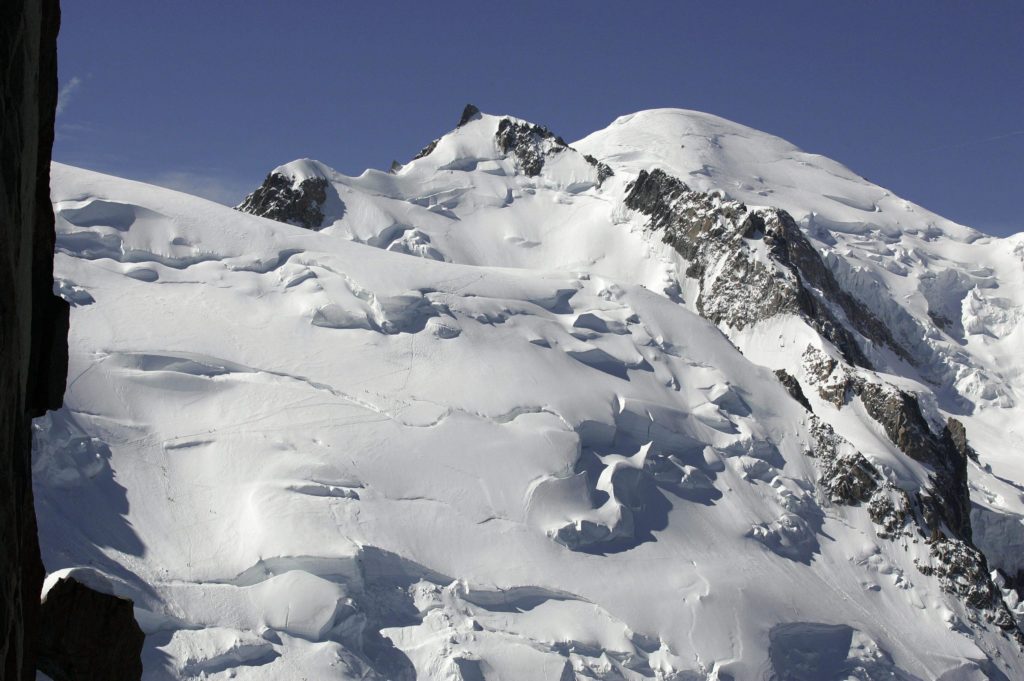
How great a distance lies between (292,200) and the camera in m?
78.6

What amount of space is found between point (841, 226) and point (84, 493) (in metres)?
97.9

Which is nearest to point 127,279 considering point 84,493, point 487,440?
point 84,493

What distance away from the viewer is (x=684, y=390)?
54188 millimetres

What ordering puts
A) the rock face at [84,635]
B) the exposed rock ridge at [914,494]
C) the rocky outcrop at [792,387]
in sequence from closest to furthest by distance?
the rock face at [84,635] < the exposed rock ridge at [914,494] < the rocky outcrop at [792,387]

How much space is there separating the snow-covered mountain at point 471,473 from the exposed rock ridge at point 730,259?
18.6 inches

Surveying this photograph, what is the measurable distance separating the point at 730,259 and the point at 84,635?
70525 millimetres

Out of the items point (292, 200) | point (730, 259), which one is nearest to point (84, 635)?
point (730, 259)

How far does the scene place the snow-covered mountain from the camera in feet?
118

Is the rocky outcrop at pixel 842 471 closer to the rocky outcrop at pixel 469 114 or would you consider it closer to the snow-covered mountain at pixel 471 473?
the snow-covered mountain at pixel 471 473

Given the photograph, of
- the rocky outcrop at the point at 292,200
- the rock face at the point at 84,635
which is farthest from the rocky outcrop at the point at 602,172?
the rock face at the point at 84,635

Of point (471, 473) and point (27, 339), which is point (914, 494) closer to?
point (471, 473)

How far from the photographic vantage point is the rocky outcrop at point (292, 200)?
253ft

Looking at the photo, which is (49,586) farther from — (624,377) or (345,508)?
(624,377)

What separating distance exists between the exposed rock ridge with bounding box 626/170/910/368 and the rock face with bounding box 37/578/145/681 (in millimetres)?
66517
